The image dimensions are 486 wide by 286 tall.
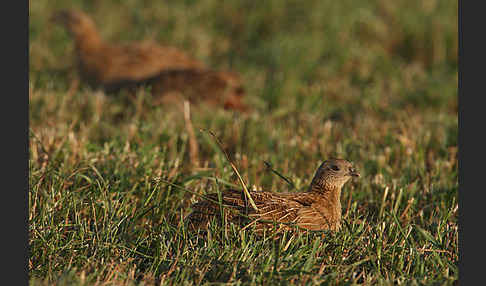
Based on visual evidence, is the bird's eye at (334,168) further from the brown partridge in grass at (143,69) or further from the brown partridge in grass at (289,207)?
the brown partridge in grass at (143,69)

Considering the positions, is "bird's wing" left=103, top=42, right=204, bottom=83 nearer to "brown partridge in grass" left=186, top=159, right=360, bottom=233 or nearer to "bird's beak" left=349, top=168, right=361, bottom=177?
"brown partridge in grass" left=186, top=159, right=360, bottom=233

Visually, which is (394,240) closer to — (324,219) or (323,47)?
(324,219)

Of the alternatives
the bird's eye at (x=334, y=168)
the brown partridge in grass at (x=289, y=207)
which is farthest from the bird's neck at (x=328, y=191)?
the bird's eye at (x=334, y=168)

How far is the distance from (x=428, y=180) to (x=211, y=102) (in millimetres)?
2993

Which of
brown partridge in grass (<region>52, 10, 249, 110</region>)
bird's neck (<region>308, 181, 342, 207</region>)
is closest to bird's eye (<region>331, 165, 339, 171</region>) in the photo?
bird's neck (<region>308, 181, 342, 207</region>)

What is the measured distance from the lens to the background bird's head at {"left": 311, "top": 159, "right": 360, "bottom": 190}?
399 centimetres

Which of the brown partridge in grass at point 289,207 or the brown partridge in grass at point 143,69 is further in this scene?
the brown partridge in grass at point 143,69

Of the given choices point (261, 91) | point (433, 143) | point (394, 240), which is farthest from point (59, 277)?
point (261, 91)

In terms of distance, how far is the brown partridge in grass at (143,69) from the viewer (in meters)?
7.13

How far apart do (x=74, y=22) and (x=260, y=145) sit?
401 centimetres

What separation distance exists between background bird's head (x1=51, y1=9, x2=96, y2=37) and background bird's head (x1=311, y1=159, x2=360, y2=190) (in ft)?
18.1

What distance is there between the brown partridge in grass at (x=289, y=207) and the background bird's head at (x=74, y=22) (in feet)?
17.4

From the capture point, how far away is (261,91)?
7980 mm

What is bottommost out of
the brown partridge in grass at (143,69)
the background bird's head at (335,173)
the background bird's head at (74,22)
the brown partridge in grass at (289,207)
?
the brown partridge in grass at (289,207)
